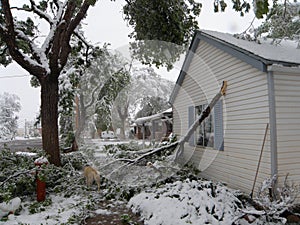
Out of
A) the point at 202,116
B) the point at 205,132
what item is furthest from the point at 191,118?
the point at 202,116

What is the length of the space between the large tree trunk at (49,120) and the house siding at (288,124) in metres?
5.71

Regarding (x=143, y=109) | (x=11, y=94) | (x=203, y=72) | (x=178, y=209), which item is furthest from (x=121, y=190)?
(x=11, y=94)

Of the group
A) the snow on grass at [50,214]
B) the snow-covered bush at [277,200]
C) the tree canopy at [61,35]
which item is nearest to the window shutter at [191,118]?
the tree canopy at [61,35]

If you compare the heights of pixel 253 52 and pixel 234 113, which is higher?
pixel 253 52

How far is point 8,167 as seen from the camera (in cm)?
600

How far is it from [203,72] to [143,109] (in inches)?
546

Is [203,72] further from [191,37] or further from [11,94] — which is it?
[11,94]

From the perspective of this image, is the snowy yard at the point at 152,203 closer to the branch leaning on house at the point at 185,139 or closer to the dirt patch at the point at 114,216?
the dirt patch at the point at 114,216

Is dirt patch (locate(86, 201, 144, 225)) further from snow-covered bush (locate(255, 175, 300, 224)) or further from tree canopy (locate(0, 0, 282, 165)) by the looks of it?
tree canopy (locate(0, 0, 282, 165))

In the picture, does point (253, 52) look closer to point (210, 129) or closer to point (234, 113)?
point (234, 113)

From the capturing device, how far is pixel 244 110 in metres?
5.14

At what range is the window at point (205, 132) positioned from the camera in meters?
6.46

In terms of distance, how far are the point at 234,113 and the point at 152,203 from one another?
9.32 feet

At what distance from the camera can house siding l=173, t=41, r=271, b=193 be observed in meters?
4.69
